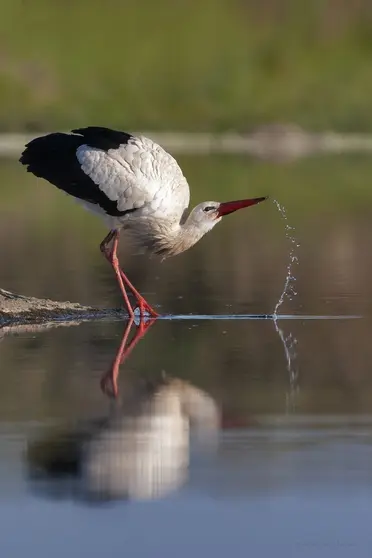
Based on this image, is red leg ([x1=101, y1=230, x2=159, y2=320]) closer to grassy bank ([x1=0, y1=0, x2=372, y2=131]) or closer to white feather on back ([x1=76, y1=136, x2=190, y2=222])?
white feather on back ([x1=76, y1=136, x2=190, y2=222])

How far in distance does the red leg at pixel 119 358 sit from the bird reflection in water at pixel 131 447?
1.3 inches

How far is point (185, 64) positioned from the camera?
9588 cm

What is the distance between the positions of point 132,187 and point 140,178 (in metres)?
0.08

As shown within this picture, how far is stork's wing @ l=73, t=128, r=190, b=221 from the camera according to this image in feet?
40.3

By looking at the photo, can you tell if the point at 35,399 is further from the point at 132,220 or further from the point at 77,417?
the point at 132,220

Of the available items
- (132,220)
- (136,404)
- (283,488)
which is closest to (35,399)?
(136,404)

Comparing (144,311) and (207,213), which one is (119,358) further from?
(207,213)

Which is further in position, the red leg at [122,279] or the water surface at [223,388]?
the red leg at [122,279]

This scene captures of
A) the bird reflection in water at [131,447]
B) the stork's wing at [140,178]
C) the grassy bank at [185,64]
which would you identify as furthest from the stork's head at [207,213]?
the grassy bank at [185,64]

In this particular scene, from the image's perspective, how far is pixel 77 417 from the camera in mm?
8320

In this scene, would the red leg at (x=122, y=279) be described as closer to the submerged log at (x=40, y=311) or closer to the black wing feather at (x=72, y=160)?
the submerged log at (x=40, y=311)

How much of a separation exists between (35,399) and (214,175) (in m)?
23.8

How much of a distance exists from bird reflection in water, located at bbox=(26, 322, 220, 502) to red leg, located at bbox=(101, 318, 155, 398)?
0.03 metres

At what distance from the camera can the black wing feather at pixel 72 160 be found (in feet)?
41.2
